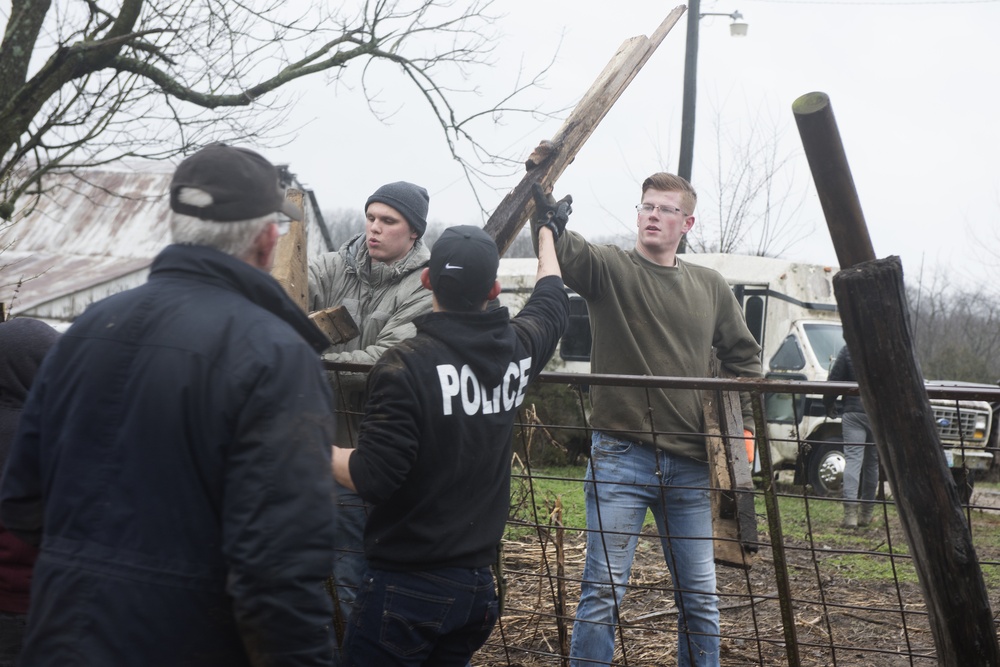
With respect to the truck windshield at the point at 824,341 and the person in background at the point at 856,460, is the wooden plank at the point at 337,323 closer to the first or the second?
the person in background at the point at 856,460

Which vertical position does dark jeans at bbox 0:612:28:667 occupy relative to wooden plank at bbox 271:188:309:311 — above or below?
below

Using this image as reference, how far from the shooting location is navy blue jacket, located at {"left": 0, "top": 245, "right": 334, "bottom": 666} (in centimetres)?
167

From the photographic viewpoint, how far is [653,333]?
11.9 ft

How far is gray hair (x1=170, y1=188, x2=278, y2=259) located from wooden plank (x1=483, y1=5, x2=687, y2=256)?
5.21 feet

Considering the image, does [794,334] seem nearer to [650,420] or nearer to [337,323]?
[650,420]

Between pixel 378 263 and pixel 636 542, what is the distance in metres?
1.36

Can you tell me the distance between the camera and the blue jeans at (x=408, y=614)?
→ 8.14ft

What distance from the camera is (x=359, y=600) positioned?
257cm

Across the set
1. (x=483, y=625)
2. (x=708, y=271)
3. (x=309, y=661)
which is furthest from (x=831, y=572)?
(x=309, y=661)

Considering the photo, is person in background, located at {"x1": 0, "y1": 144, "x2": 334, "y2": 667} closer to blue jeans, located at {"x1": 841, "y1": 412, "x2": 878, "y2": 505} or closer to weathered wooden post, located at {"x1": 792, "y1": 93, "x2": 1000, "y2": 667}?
weathered wooden post, located at {"x1": 792, "y1": 93, "x2": 1000, "y2": 667}

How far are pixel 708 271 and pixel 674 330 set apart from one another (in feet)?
1.14

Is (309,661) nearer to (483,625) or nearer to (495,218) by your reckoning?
(483,625)

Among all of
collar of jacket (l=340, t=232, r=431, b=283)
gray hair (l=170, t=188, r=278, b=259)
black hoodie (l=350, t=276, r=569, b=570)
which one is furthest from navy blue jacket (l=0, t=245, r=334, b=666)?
collar of jacket (l=340, t=232, r=431, b=283)

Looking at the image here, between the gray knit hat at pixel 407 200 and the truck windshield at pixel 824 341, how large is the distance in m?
9.49
